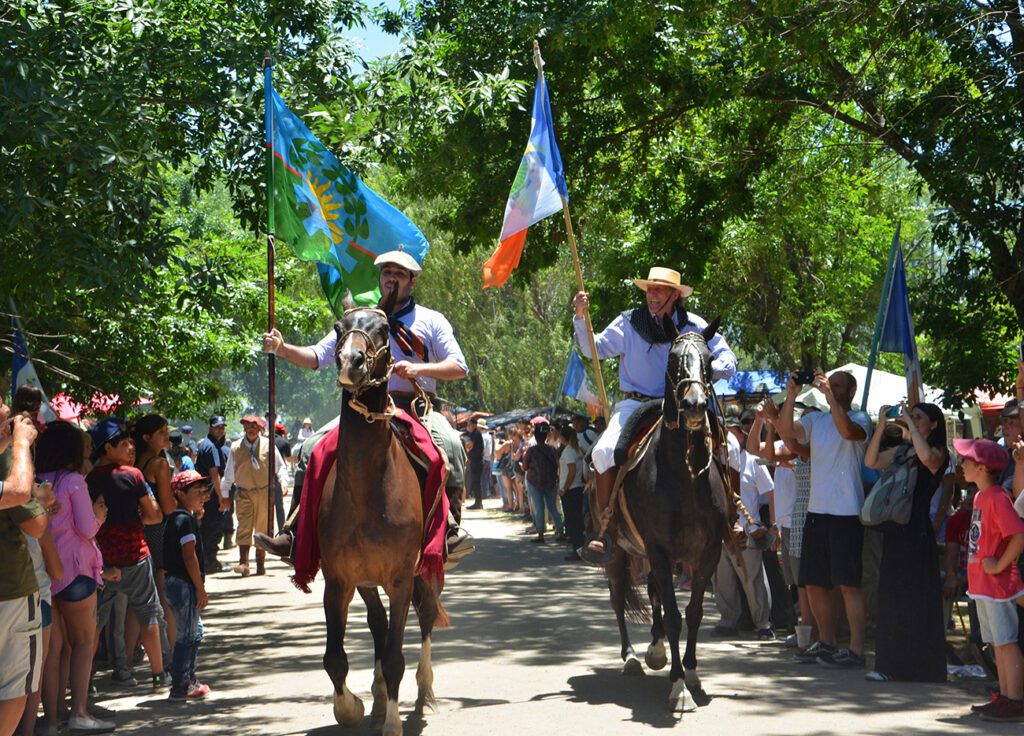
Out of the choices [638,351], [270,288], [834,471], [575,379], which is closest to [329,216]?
[270,288]

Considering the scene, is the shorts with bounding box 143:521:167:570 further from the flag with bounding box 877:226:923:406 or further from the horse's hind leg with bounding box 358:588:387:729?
the flag with bounding box 877:226:923:406

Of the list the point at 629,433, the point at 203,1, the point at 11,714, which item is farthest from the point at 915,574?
the point at 203,1

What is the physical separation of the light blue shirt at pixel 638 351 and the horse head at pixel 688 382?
58cm

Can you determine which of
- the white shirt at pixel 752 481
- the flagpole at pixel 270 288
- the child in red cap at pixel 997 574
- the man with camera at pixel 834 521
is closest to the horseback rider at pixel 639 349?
the man with camera at pixel 834 521

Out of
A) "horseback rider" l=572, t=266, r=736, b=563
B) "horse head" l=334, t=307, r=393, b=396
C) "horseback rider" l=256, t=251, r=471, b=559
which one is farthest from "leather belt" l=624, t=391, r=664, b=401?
"horse head" l=334, t=307, r=393, b=396

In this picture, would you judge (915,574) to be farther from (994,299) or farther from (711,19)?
(711,19)

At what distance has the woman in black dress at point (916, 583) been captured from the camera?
31.6 ft

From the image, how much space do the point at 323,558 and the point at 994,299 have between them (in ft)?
31.0

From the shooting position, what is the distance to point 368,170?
12617 millimetres

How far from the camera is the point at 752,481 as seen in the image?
13.1m

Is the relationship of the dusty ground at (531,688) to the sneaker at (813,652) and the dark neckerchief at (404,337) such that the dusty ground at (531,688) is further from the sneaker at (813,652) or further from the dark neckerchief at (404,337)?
the dark neckerchief at (404,337)

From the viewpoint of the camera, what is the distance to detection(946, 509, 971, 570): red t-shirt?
1038 centimetres

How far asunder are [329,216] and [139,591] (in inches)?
129

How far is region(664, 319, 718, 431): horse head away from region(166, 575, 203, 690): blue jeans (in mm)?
3800
